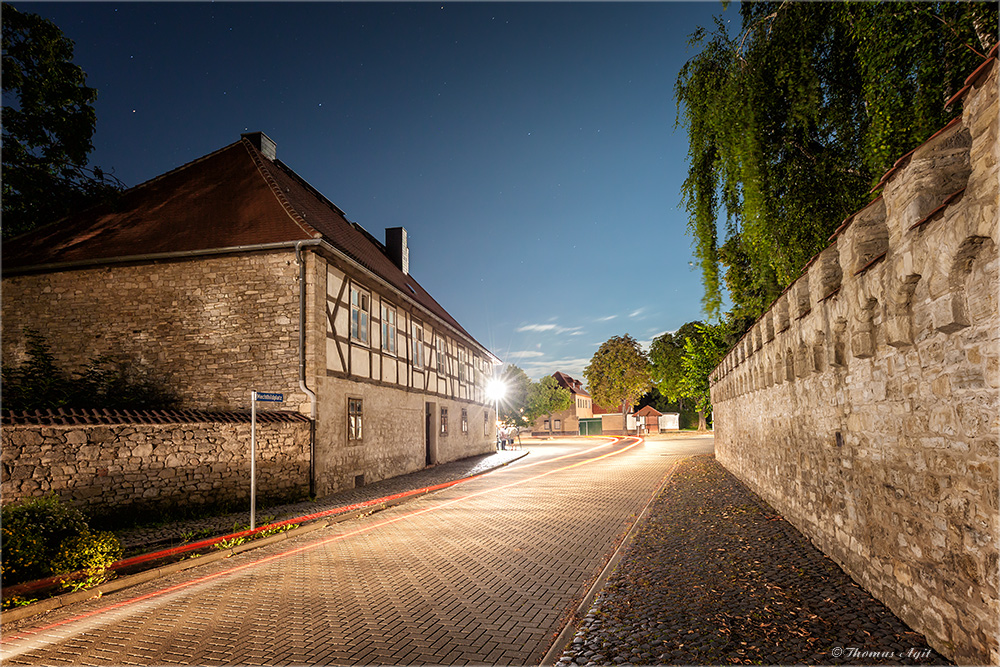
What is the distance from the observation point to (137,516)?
1057cm

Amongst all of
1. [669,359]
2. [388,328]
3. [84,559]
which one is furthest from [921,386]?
[669,359]

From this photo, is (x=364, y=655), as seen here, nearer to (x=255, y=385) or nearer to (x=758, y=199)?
(x=758, y=199)

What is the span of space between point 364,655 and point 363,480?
12.8 meters

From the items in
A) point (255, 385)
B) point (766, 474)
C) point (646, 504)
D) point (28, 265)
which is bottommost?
point (646, 504)

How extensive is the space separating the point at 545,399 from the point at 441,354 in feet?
141

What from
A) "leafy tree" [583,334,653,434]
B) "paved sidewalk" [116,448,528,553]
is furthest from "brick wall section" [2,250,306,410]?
"leafy tree" [583,334,653,434]

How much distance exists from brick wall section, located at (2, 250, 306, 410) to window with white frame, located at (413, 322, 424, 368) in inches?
304

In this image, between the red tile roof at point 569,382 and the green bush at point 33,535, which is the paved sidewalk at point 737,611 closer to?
the green bush at point 33,535

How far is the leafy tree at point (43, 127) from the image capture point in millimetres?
15531

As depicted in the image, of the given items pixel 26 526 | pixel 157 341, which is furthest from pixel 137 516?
pixel 157 341

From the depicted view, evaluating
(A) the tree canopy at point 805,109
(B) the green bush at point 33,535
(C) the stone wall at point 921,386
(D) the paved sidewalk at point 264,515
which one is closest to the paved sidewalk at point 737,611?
(C) the stone wall at point 921,386

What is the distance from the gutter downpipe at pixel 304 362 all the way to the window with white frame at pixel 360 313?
237 centimetres

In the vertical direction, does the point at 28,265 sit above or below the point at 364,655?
above

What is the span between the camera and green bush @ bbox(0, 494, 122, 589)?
646cm
